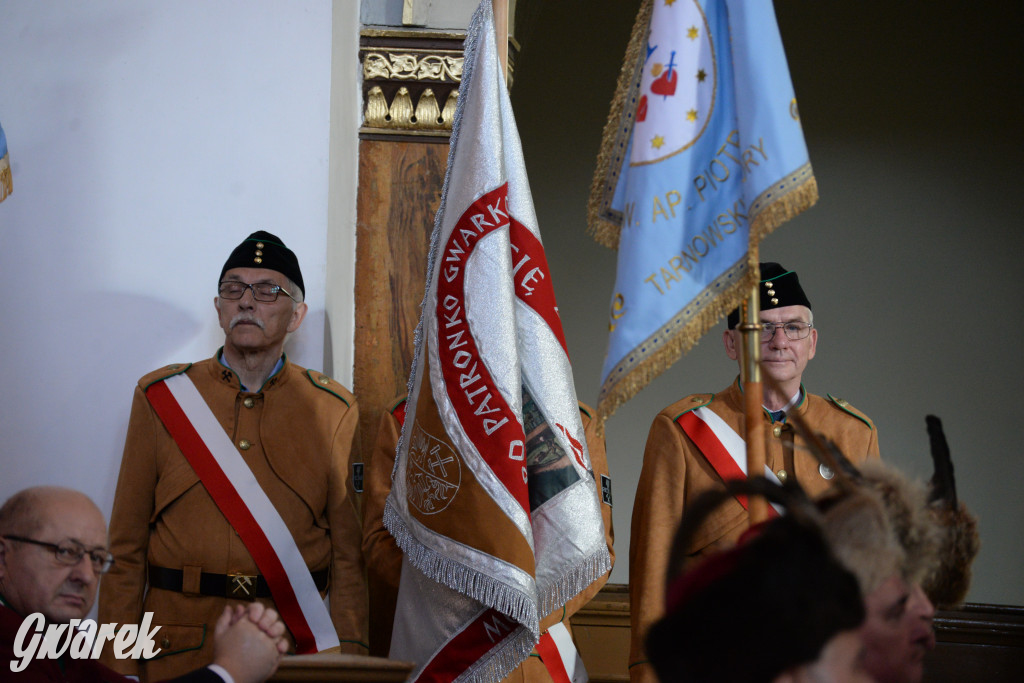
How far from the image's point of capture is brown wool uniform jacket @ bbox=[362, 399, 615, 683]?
2.52 m

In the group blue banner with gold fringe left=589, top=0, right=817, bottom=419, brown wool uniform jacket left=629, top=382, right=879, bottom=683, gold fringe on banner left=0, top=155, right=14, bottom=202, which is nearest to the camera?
blue banner with gold fringe left=589, top=0, right=817, bottom=419

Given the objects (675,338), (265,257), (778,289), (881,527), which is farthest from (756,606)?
(265,257)

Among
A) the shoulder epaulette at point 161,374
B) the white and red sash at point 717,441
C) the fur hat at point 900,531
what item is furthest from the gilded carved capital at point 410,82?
the fur hat at point 900,531

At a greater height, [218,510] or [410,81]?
[410,81]

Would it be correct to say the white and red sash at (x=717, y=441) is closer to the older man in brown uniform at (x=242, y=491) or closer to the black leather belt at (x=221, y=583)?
the older man in brown uniform at (x=242, y=491)

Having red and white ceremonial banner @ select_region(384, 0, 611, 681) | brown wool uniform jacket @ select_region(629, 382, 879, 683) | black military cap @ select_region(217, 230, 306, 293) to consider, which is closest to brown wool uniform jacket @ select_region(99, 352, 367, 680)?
black military cap @ select_region(217, 230, 306, 293)

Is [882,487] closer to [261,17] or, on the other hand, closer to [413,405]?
[413,405]

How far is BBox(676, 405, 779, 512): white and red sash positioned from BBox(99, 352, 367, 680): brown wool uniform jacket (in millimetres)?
955

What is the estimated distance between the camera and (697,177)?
211 centimetres

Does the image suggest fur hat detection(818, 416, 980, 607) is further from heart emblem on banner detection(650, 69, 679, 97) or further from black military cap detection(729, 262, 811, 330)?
black military cap detection(729, 262, 811, 330)

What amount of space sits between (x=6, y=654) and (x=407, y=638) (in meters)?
1.05

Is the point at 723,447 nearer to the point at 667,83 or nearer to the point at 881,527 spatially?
the point at 667,83

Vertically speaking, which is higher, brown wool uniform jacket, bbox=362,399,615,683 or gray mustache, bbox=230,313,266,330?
gray mustache, bbox=230,313,266,330

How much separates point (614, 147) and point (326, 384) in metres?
1.24
